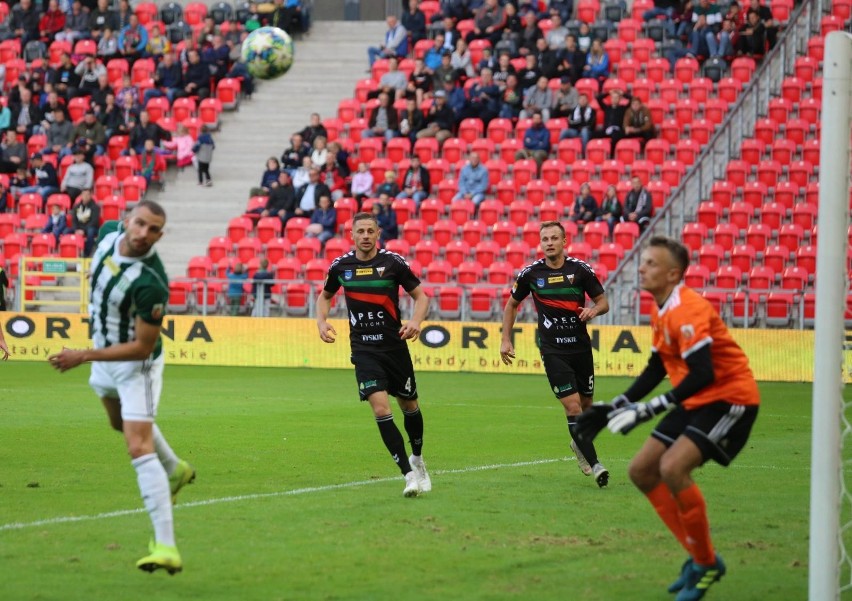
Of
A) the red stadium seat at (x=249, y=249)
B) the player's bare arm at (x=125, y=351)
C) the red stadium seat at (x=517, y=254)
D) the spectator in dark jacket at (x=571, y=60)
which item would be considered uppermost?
the spectator in dark jacket at (x=571, y=60)

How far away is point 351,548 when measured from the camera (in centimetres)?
829

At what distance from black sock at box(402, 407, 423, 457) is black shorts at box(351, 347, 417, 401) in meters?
0.14

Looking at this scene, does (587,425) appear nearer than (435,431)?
Yes

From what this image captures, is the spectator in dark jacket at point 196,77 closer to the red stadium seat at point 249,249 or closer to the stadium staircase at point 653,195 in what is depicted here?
the stadium staircase at point 653,195

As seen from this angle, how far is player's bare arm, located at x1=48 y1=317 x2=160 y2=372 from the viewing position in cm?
741

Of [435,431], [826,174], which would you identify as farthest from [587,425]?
[435,431]

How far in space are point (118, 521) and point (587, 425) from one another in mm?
3532

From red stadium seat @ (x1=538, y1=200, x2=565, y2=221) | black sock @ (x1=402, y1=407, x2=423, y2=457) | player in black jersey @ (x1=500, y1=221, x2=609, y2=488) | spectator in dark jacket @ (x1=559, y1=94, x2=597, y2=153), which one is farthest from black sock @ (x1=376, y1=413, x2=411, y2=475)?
spectator in dark jacket @ (x1=559, y1=94, x2=597, y2=153)

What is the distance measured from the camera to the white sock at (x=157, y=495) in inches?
288

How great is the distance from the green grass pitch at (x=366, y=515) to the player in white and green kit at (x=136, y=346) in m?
0.45

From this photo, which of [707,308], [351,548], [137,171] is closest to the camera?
[707,308]

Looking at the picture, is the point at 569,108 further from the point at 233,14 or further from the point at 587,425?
the point at 587,425

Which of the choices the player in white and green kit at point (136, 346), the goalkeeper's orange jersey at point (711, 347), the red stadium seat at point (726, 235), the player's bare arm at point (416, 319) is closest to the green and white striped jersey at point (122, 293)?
the player in white and green kit at point (136, 346)

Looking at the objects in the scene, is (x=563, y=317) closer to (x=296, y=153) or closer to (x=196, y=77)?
(x=296, y=153)
